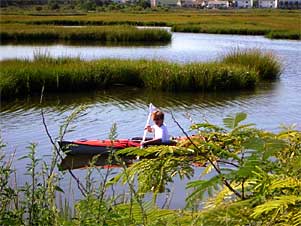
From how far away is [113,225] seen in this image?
220cm

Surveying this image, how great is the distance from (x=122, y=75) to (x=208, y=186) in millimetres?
20850

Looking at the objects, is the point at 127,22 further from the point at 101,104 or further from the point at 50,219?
the point at 50,219

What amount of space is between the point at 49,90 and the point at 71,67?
142 cm

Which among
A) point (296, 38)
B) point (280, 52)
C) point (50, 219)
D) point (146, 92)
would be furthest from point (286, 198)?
point (296, 38)

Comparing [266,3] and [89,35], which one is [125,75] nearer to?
[89,35]

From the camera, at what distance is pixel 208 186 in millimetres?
2092

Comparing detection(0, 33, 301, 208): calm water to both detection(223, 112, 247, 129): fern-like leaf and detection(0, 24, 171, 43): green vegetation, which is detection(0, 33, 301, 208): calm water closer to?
detection(223, 112, 247, 129): fern-like leaf

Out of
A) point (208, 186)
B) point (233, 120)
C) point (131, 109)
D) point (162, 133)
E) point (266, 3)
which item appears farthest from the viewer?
point (266, 3)

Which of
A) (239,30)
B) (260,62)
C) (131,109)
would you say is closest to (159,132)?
(131,109)

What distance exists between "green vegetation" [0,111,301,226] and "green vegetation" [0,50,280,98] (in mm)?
18096

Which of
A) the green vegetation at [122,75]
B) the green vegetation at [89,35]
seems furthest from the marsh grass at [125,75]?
the green vegetation at [89,35]

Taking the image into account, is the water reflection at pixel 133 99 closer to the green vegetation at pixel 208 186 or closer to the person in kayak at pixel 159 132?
the person in kayak at pixel 159 132

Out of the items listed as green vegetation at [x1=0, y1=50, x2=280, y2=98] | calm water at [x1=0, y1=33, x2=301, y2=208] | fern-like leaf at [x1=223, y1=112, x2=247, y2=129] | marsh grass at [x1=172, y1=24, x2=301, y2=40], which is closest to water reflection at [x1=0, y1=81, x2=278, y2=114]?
calm water at [x1=0, y1=33, x2=301, y2=208]

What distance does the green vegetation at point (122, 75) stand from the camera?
2080 centimetres
